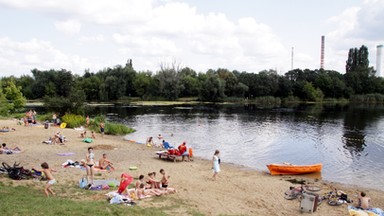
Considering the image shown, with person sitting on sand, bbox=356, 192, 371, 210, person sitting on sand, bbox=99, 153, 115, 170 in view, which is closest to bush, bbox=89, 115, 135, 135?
person sitting on sand, bbox=99, 153, 115, 170

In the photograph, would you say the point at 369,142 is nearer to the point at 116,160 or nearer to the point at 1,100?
the point at 116,160

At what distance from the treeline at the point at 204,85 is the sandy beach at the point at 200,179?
3518 inches

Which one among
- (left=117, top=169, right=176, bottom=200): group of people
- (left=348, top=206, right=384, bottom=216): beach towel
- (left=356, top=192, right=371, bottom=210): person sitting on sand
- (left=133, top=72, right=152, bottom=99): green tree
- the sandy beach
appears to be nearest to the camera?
(left=117, top=169, right=176, bottom=200): group of people

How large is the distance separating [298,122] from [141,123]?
27641 mm

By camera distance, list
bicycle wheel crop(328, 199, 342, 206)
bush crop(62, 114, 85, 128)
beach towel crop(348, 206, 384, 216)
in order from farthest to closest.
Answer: bush crop(62, 114, 85, 128) → bicycle wheel crop(328, 199, 342, 206) → beach towel crop(348, 206, 384, 216)

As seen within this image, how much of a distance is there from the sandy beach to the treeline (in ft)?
293

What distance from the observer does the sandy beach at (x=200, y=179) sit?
16312 mm

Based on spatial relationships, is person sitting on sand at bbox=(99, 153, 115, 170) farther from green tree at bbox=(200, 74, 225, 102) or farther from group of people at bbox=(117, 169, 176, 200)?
green tree at bbox=(200, 74, 225, 102)

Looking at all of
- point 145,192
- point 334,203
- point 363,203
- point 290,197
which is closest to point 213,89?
point 290,197

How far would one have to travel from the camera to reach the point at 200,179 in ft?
69.8

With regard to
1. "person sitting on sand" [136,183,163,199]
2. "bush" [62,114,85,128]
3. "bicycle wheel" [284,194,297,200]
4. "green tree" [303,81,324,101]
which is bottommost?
"bicycle wheel" [284,194,297,200]

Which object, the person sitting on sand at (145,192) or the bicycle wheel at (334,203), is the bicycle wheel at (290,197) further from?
the person sitting on sand at (145,192)

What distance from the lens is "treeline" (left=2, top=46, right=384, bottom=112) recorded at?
393 ft

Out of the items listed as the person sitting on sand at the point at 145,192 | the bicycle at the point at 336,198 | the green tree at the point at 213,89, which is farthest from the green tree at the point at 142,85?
the person sitting on sand at the point at 145,192
